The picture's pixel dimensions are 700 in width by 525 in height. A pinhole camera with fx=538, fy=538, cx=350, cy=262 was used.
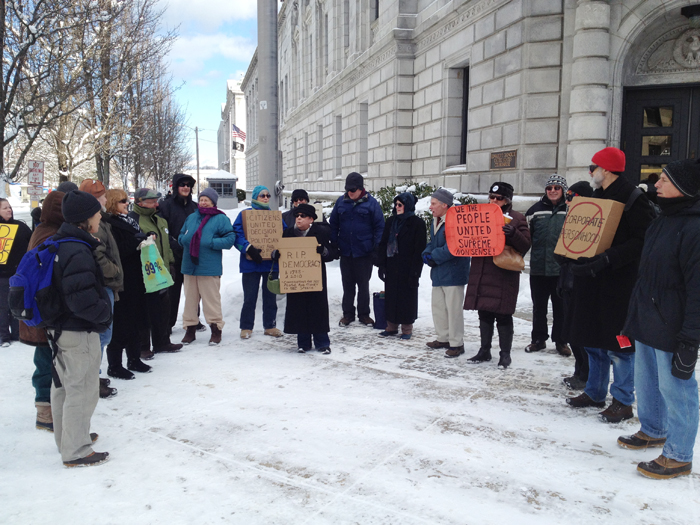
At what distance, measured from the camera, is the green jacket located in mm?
6406

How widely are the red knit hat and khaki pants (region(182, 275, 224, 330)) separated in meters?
4.74

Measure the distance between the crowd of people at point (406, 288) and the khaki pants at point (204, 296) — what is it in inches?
0.6

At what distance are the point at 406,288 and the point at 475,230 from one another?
1.57 metres

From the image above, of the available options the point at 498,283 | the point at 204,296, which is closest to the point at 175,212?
the point at 204,296

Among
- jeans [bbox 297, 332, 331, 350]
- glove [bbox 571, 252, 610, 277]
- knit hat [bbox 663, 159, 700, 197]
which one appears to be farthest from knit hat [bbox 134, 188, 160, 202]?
knit hat [bbox 663, 159, 700, 197]

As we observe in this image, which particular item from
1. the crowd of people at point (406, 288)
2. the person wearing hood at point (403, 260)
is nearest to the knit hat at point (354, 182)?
the crowd of people at point (406, 288)

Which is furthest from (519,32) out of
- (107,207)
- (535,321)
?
(107,207)

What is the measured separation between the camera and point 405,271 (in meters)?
7.23

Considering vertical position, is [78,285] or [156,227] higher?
[156,227]

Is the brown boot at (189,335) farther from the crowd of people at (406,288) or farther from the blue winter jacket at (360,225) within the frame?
the blue winter jacket at (360,225)

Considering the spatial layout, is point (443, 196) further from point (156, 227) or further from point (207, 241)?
point (156, 227)

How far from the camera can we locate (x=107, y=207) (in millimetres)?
5578

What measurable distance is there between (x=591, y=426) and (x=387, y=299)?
3.43 metres

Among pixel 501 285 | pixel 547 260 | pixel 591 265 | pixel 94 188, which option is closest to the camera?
pixel 591 265
